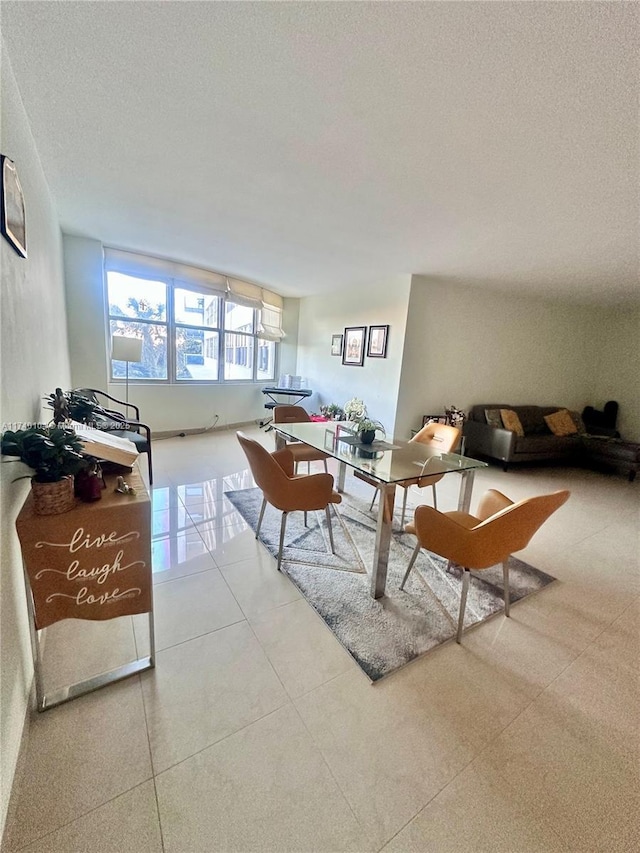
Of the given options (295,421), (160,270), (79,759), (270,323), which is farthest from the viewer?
(270,323)

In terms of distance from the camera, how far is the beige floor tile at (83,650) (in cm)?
137

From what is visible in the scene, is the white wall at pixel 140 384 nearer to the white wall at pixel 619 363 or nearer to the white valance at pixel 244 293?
the white valance at pixel 244 293

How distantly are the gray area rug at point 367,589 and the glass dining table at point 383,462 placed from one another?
176 millimetres

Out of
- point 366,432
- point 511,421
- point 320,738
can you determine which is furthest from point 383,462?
point 511,421

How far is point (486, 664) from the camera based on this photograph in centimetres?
153

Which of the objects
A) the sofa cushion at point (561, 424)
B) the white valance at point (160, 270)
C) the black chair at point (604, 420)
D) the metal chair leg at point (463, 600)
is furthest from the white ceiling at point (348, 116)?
the black chair at point (604, 420)

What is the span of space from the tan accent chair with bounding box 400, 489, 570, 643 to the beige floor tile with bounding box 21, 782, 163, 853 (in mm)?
1355

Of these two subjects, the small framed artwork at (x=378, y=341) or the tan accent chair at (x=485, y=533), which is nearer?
the tan accent chair at (x=485, y=533)

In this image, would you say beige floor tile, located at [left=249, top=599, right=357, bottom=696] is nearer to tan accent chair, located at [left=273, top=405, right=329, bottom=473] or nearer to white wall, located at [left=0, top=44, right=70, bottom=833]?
white wall, located at [left=0, top=44, right=70, bottom=833]

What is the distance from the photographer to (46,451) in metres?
1.10

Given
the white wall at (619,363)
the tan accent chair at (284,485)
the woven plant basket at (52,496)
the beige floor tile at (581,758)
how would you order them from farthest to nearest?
the white wall at (619,363), the tan accent chair at (284,485), the woven plant basket at (52,496), the beige floor tile at (581,758)

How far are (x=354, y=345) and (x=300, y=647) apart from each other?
4349mm

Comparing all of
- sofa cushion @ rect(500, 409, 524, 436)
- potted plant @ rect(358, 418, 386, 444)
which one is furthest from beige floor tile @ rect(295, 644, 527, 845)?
sofa cushion @ rect(500, 409, 524, 436)

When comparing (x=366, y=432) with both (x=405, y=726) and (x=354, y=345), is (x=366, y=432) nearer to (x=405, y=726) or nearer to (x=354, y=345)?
(x=405, y=726)
